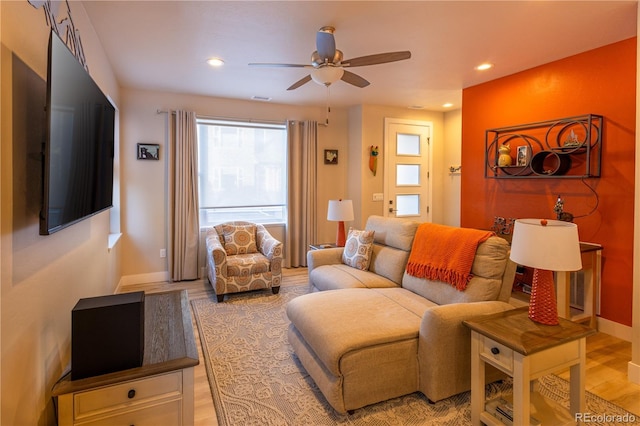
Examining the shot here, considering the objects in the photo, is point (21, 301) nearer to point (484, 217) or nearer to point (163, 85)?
point (163, 85)

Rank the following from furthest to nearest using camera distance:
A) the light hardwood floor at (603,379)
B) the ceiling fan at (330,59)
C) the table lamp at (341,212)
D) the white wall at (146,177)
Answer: the white wall at (146,177)
the table lamp at (341,212)
the ceiling fan at (330,59)
the light hardwood floor at (603,379)

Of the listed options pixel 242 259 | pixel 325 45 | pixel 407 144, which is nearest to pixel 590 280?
pixel 325 45

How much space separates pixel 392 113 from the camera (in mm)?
5566

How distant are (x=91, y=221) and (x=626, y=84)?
4518 mm

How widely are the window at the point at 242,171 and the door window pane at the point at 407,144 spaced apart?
6.14 ft

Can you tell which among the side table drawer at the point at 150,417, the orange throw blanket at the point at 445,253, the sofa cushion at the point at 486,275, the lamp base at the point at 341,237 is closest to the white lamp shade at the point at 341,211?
the lamp base at the point at 341,237

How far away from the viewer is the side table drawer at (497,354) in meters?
1.73

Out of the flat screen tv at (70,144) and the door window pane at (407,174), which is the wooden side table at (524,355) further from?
the door window pane at (407,174)

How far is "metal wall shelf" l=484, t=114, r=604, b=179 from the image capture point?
3141mm

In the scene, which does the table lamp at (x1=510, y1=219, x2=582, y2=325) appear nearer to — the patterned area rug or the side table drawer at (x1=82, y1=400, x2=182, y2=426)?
the patterned area rug

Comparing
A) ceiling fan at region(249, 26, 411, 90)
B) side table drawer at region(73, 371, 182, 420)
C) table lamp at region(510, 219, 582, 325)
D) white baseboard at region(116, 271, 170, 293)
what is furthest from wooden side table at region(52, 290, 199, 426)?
white baseboard at region(116, 271, 170, 293)

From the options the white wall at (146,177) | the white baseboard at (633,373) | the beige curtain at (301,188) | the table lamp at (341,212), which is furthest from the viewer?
the beige curtain at (301,188)

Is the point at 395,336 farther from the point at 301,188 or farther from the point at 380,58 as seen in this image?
the point at 301,188

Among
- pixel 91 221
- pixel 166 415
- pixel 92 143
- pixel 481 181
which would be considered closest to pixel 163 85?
pixel 91 221
